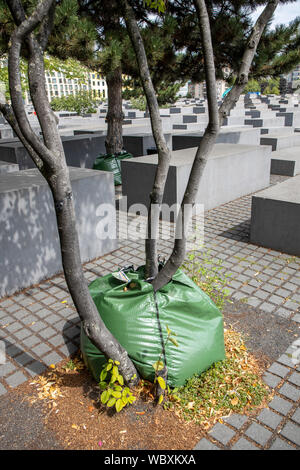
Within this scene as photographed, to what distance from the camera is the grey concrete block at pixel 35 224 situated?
14.0 ft

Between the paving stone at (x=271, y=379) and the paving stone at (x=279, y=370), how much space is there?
5 cm

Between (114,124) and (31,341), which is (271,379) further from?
(114,124)

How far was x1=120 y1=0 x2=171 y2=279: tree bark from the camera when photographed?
2738mm

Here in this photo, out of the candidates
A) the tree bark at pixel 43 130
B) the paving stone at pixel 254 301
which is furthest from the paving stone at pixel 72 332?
the paving stone at pixel 254 301

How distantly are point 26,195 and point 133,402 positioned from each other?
8.87ft

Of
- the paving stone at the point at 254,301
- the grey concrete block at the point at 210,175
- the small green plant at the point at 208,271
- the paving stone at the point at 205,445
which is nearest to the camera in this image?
the paving stone at the point at 205,445

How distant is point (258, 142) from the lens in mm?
12914

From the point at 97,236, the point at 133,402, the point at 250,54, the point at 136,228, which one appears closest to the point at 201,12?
the point at 250,54

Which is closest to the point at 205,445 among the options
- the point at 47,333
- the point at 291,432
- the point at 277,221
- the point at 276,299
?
the point at 291,432

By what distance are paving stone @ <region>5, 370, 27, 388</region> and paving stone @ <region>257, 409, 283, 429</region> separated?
1884 millimetres

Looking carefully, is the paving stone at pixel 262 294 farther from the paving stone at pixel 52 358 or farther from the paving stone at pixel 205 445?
the paving stone at pixel 52 358

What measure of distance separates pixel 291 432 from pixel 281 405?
238mm

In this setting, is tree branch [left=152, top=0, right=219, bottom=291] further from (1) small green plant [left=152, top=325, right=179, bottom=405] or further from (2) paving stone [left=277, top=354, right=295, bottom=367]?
(2) paving stone [left=277, top=354, right=295, bottom=367]
